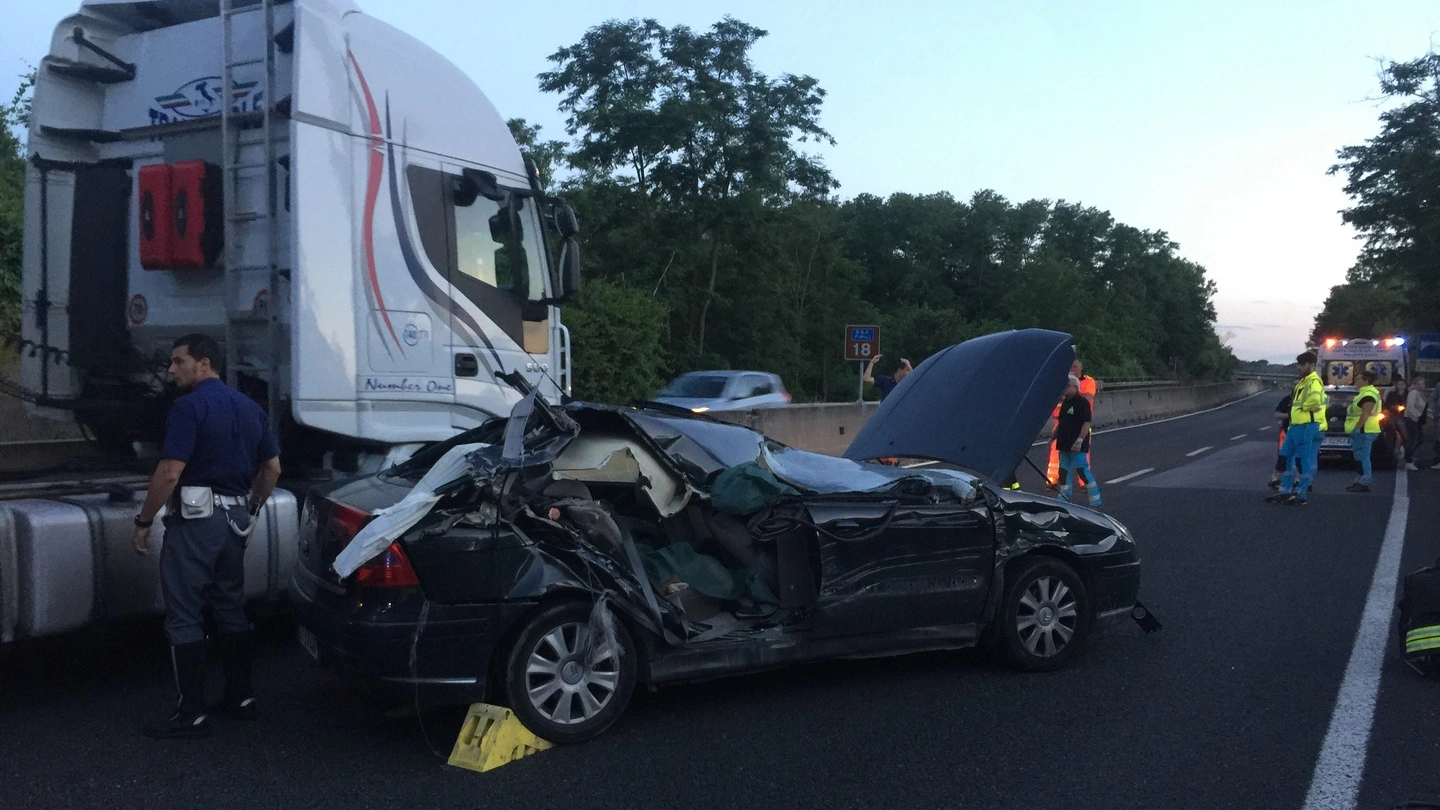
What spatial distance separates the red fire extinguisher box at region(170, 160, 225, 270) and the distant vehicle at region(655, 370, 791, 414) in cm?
1349

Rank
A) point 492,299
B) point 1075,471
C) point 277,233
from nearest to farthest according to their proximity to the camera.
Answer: point 277,233 → point 492,299 → point 1075,471

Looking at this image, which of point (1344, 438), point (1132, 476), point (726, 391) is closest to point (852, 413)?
point (726, 391)

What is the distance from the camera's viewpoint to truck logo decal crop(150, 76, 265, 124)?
21.8 ft

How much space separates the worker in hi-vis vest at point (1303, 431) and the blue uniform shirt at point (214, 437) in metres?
11.3

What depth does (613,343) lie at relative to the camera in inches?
1006

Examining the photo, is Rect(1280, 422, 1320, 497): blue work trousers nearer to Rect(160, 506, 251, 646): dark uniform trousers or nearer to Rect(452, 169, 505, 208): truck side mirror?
Rect(452, 169, 505, 208): truck side mirror

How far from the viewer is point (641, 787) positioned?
4445mm

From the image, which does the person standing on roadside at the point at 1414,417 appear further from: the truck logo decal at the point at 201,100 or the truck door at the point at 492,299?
the truck logo decal at the point at 201,100

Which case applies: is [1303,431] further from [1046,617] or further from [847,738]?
[847,738]

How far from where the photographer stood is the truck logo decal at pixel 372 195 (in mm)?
6727

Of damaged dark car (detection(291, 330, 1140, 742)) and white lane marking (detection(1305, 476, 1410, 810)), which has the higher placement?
damaged dark car (detection(291, 330, 1140, 742))

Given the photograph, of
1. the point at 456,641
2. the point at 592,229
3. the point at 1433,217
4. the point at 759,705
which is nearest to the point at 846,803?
the point at 759,705

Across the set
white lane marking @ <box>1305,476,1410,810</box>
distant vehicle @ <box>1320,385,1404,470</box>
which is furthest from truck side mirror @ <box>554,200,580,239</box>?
distant vehicle @ <box>1320,385,1404,470</box>

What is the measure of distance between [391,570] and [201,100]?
3.65 meters
